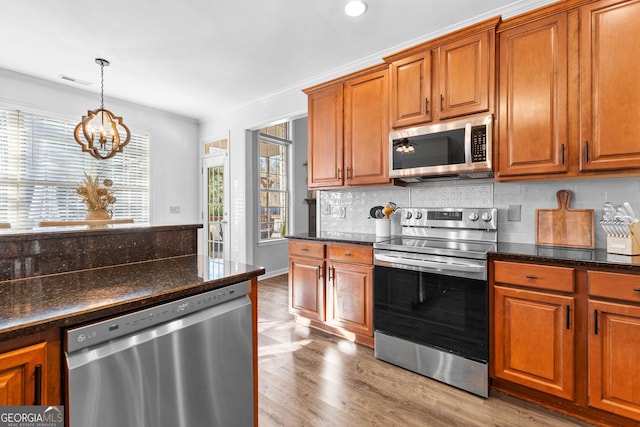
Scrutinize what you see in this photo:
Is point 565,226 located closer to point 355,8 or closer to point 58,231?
point 355,8

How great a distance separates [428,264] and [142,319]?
5.71 feet

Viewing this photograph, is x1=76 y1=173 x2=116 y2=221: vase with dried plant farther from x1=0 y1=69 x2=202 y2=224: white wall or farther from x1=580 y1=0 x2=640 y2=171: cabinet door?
x1=580 y1=0 x2=640 y2=171: cabinet door

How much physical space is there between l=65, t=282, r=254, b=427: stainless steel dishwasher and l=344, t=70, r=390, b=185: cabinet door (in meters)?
1.78

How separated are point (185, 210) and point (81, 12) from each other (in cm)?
327

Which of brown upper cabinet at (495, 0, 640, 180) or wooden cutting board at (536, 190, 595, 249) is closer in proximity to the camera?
brown upper cabinet at (495, 0, 640, 180)

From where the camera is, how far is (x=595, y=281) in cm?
164

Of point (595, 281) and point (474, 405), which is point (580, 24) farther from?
point (474, 405)

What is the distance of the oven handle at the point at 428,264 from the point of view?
77.5 inches

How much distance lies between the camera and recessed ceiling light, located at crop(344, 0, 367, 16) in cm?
234

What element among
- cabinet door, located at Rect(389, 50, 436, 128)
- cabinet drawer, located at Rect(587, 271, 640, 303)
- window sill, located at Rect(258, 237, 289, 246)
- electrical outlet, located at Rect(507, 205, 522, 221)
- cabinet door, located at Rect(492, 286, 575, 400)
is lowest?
cabinet door, located at Rect(492, 286, 575, 400)

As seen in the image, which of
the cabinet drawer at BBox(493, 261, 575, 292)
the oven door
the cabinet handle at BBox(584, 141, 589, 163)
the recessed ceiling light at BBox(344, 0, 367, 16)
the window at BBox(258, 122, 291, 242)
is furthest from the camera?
the window at BBox(258, 122, 291, 242)

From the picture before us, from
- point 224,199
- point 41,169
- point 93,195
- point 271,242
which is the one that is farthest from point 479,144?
point 41,169

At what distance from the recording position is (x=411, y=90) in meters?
2.52

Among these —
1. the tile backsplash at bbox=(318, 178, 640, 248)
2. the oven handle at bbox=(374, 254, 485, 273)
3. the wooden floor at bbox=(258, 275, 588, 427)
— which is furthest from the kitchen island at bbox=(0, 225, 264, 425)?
the tile backsplash at bbox=(318, 178, 640, 248)
